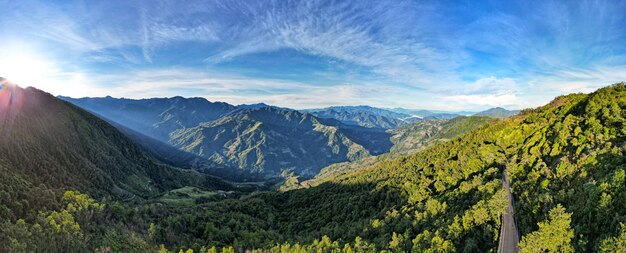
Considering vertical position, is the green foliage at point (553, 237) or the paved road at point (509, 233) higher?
the green foliage at point (553, 237)

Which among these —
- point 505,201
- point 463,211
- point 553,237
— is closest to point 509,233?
point 505,201

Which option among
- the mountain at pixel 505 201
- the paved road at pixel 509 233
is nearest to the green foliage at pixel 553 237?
the mountain at pixel 505 201

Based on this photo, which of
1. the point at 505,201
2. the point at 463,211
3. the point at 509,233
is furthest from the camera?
the point at 463,211

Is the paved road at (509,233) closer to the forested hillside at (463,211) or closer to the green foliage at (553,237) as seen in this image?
the forested hillside at (463,211)

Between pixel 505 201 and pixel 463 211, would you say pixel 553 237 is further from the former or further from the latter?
pixel 463 211

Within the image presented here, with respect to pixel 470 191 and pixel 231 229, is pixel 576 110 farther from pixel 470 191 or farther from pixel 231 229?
pixel 231 229

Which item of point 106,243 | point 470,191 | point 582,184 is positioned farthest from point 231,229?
point 582,184
